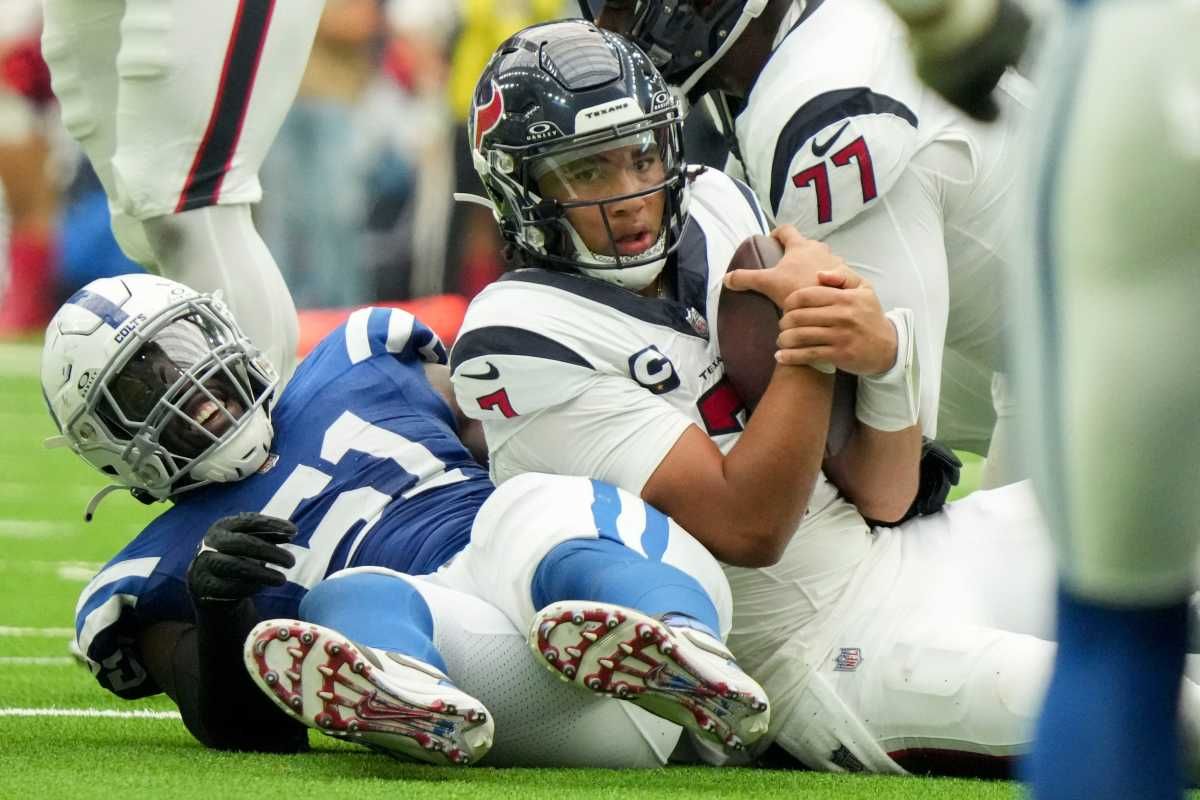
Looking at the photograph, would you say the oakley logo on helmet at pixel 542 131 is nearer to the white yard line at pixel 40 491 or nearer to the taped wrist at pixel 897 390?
the taped wrist at pixel 897 390

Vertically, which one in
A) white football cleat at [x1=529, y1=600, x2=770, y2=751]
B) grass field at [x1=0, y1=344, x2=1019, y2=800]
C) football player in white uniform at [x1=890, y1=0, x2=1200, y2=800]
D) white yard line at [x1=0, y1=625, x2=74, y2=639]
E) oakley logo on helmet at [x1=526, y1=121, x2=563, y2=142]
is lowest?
white yard line at [x1=0, y1=625, x2=74, y2=639]

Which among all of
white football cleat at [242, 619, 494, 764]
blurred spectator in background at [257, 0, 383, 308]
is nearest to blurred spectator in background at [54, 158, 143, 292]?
blurred spectator in background at [257, 0, 383, 308]

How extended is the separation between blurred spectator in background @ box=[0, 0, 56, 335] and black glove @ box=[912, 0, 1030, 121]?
10.6 metres

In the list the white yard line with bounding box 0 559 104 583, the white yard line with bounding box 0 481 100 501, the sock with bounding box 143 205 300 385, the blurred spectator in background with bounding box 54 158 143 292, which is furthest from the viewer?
the blurred spectator in background with bounding box 54 158 143 292

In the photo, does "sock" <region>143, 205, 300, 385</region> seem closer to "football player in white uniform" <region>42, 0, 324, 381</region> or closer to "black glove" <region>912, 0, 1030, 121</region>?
"football player in white uniform" <region>42, 0, 324, 381</region>

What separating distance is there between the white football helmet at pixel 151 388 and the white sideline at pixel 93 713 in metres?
0.39

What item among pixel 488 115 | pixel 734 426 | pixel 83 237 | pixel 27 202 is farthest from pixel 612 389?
pixel 27 202

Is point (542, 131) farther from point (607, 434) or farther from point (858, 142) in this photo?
point (858, 142)

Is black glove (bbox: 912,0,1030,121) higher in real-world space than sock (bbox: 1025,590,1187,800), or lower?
higher

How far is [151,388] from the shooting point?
2.76m

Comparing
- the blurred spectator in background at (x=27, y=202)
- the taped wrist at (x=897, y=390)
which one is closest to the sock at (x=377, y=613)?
the taped wrist at (x=897, y=390)

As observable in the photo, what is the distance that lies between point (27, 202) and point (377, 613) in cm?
985

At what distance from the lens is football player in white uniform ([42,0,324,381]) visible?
10.5 feet

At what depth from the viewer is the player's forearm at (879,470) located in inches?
101
